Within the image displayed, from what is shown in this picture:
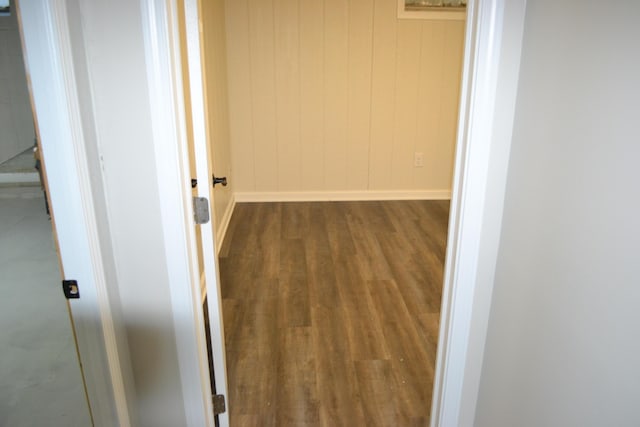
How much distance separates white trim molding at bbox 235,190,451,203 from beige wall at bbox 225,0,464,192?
0.05m

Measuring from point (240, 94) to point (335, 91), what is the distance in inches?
34.0

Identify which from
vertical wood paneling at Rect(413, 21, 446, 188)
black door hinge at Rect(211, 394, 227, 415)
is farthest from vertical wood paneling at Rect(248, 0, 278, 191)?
black door hinge at Rect(211, 394, 227, 415)

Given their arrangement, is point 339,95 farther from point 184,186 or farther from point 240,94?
point 184,186

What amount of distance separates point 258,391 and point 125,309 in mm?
921

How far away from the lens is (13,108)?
92.1 inches

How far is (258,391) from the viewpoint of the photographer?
220 centimetres

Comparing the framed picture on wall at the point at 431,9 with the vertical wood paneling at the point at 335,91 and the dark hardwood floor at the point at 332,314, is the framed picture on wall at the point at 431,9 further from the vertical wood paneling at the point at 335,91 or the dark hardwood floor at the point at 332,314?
the dark hardwood floor at the point at 332,314

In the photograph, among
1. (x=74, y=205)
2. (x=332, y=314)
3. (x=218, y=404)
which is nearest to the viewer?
(x=74, y=205)

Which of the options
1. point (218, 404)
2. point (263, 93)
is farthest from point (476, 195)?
point (263, 93)

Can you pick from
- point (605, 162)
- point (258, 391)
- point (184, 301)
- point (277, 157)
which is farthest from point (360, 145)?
point (605, 162)

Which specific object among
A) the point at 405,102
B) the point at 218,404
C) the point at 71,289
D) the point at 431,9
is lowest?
the point at 218,404

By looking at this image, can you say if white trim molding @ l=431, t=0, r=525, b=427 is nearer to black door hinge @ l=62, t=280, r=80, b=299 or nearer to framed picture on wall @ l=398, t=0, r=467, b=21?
black door hinge @ l=62, t=280, r=80, b=299

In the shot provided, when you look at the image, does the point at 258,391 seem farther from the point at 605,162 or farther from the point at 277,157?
the point at 277,157

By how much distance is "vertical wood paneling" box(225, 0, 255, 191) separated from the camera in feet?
13.8
